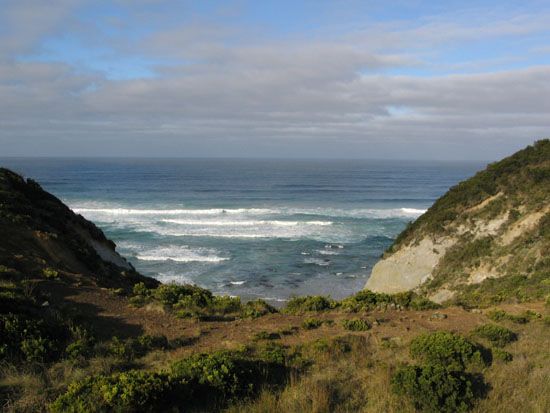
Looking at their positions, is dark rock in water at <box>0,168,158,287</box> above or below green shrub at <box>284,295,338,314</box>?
above

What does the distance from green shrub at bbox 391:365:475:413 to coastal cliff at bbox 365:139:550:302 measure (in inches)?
618

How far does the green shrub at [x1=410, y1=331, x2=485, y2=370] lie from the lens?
8961 mm

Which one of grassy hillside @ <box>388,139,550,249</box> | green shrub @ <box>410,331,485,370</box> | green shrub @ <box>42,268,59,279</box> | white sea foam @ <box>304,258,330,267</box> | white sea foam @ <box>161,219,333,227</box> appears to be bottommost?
white sea foam @ <box>304,258,330,267</box>

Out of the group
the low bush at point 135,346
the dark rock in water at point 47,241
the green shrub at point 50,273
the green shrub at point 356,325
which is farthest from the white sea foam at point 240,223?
the low bush at point 135,346

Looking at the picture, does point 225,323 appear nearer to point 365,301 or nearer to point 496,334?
point 365,301

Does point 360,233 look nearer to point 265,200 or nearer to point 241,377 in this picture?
point 265,200

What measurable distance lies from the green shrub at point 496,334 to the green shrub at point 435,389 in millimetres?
3900

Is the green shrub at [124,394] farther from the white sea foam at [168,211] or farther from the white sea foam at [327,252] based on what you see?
the white sea foam at [168,211]

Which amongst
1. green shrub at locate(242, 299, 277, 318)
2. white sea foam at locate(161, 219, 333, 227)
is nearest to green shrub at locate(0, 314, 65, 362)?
green shrub at locate(242, 299, 277, 318)

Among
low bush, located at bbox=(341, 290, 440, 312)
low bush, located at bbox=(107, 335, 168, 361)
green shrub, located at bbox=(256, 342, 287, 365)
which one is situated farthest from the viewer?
low bush, located at bbox=(341, 290, 440, 312)

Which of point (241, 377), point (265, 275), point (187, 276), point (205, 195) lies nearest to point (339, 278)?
point (265, 275)

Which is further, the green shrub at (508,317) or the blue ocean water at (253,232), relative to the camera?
the blue ocean water at (253,232)

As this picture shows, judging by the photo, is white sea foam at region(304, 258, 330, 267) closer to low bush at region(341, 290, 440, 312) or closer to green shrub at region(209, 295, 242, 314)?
low bush at region(341, 290, 440, 312)

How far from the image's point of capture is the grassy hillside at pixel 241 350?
21.4ft
